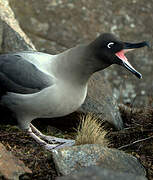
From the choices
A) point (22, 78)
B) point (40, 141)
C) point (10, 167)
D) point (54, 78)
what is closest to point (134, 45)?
point (54, 78)

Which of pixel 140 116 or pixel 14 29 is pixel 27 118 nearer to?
pixel 140 116

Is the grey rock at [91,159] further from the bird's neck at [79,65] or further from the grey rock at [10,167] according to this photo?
the bird's neck at [79,65]

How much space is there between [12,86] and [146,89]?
4294 millimetres

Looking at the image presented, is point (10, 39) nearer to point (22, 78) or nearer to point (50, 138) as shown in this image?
point (22, 78)

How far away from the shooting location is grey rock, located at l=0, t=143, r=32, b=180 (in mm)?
3234

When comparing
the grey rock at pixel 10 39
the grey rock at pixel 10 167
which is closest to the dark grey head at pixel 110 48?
the grey rock at pixel 10 167

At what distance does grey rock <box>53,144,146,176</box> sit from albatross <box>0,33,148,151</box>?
772mm

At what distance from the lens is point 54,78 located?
170 inches


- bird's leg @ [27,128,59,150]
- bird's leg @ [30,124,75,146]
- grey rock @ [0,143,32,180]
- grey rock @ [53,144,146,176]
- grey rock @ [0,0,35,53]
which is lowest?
bird's leg @ [30,124,75,146]

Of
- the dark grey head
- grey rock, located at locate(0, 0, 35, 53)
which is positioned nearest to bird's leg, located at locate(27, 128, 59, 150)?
the dark grey head

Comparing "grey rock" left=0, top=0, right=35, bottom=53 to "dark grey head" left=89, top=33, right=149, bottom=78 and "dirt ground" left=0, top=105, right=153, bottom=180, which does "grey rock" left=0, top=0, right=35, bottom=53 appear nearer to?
"dirt ground" left=0, top=105, right=153, bottom=180

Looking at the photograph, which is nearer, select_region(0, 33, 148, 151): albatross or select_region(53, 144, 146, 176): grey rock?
select_region(53, 144, 146, 176): grey rock

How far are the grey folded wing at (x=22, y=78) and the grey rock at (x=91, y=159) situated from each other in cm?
92

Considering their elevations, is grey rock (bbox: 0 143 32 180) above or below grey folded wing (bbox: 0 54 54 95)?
below
